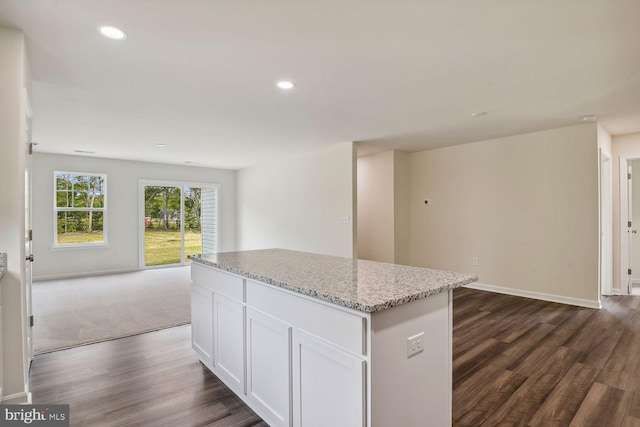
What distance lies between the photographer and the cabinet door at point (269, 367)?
68.1 inches

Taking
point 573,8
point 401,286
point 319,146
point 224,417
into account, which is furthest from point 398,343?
point 319,146

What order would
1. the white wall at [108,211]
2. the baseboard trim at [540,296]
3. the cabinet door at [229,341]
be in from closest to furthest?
the cabinet door at [229,341]
the baseboard trim at [540,296]
the white wall at [108,211]

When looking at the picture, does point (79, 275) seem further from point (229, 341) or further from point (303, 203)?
point (229, 341)

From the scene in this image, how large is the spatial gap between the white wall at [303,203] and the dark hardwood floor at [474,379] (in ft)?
8.30

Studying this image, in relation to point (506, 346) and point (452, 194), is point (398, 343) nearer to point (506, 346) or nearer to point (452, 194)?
point (506, 346)

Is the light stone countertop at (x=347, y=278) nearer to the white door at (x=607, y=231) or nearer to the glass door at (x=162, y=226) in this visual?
the white door at (x=607, y=231)

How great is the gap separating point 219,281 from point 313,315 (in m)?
1.12

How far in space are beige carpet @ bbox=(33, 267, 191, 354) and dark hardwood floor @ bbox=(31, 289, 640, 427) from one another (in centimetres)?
30

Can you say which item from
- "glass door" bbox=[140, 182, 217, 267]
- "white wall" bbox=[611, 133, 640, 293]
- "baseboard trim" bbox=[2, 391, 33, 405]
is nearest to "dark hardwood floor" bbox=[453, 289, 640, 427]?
"white wall" bbox=[611, 133, 640, 293]

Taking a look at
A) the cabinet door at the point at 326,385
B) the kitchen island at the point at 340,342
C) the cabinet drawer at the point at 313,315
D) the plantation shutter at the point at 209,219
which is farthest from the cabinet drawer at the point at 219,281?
the plantation shutter at the point at 209,219

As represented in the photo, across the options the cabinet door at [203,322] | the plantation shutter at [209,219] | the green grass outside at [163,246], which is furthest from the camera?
the plantation shutter at [209,219]

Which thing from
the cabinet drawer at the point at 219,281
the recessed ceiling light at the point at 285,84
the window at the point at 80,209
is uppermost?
the recessed ceiling light at the point at 285,84

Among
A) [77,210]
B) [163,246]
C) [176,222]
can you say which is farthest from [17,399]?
[176,222]

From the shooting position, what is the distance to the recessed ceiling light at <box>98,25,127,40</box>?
197cm
